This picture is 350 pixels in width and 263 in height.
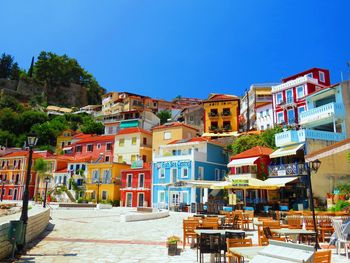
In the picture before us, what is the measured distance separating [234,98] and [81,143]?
1161 inches

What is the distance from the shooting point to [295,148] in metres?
28.4

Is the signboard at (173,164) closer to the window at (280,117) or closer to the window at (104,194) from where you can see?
the window at (104,194)

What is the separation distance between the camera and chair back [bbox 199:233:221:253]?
8.69 m

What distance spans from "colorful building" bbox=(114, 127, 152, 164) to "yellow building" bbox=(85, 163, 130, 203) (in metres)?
3.50

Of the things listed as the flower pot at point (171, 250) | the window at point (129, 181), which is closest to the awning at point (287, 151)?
the flower pot at point (171, 250)

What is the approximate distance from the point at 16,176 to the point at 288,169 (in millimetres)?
52564

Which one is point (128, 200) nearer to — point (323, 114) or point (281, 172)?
point (281, 172)

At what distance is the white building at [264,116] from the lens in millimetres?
51250

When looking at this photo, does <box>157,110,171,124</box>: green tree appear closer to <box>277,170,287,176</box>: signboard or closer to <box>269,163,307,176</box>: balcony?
<box>269,163,307,176</box>: balcony

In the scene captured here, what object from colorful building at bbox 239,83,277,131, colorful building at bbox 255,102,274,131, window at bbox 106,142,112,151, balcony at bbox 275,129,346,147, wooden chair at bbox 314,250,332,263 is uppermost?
colorful building at bbox 239,83,277,131

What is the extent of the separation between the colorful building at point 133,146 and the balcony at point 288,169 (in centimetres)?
2631

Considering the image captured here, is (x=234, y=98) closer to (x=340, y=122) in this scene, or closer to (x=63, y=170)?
(x=340, y=122)

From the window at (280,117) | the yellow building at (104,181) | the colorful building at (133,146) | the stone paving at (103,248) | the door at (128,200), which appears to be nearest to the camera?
the stone paving at (103,248)

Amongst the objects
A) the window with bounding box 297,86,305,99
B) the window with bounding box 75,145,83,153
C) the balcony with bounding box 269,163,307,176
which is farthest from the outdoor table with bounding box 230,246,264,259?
the window with bounding box 75,145,83,153
